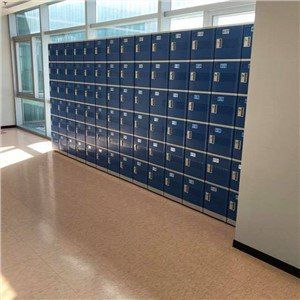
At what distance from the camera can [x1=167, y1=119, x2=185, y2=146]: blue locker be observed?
3.51m

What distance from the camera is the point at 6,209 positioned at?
3.40 meters

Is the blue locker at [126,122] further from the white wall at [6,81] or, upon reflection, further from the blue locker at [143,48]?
the white wall at [6,81]

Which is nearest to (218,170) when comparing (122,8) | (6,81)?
(122,8)

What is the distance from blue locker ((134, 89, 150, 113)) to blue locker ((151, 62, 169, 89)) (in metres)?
0.18

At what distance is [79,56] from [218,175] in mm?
2844

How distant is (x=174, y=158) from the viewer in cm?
363

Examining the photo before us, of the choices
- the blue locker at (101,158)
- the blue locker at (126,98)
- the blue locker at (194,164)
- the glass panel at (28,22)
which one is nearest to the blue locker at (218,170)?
the blue locker at (194,164)

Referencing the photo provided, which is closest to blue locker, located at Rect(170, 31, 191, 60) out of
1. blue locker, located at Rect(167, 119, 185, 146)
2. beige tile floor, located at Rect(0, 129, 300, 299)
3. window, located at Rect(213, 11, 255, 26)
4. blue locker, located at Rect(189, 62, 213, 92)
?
blue locker, located at Rect(189, 62, 213, 92)

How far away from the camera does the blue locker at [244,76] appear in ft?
9.31

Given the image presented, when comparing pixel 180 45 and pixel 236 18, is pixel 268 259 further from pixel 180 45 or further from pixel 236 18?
pixel 236 18

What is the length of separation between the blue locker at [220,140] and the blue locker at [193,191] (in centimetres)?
41

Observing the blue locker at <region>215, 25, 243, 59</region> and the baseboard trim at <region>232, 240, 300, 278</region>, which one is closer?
the baseboard trim at <region>232, 240, 300, 278</region>

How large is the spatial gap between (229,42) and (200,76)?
44 centimetres

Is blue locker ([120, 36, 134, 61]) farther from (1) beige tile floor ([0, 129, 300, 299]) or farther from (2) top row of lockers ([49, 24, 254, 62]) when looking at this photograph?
(1) beige tile floor ([0, 129, 300, 299])
